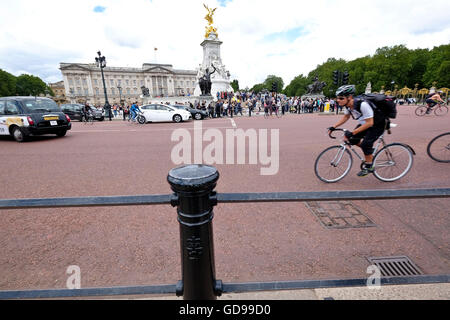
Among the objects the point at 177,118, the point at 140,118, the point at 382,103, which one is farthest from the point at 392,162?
the point at 140,118

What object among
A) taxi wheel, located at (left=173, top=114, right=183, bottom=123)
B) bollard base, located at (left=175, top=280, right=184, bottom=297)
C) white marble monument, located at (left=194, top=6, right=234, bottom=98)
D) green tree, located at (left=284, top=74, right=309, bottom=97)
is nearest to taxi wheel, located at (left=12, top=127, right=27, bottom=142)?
taxi wheel, located at (left=173, top=114, right=183, bottom=123)

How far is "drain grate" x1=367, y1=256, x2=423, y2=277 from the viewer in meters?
2.30

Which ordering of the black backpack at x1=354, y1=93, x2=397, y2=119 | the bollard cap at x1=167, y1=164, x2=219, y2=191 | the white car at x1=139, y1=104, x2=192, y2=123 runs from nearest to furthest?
the bollard cap at x1=167, y1=164, x2=219, y2=191, the black backpack at x1=354, y1=93, x2=397, y2=119, the white car at x1=139, y1=104, x2=192, y2=123

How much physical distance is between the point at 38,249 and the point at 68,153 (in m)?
5.79

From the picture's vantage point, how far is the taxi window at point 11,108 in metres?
9.51

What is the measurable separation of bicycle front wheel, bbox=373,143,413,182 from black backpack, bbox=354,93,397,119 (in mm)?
683

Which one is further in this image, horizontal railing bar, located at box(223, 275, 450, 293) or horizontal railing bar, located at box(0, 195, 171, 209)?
horizontal railing bar, located at box(223, 275, 450, 293)

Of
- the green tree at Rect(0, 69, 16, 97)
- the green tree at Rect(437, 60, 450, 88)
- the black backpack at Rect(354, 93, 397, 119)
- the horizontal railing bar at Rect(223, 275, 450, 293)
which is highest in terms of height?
the green tree at Rect(0, 69, 16, 97)

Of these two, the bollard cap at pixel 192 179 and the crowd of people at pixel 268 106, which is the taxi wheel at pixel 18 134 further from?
the crowd of people at pixel 268 106

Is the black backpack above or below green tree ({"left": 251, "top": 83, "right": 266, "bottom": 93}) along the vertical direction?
below

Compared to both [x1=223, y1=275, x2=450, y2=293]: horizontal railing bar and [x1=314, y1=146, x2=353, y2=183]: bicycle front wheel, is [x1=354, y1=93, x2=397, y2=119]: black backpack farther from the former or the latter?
[x1=223, y1=275, x2=450, y2=293]: horizontal railing bar

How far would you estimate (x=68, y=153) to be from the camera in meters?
7.69

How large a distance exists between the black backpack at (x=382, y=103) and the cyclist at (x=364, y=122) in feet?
0.17
